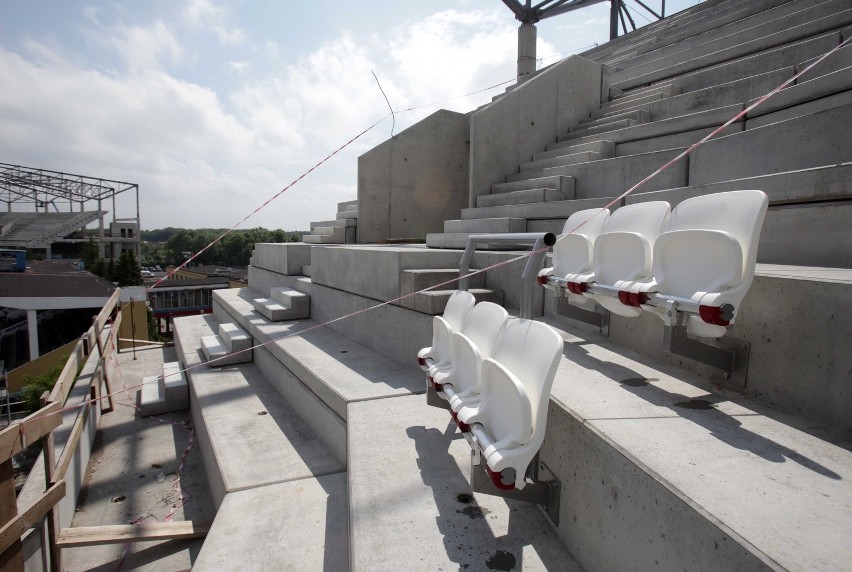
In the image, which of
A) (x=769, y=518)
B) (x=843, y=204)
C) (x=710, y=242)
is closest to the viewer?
(x=769, y=518)

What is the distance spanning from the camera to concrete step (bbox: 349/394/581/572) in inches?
75.1

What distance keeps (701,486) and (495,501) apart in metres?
1.13

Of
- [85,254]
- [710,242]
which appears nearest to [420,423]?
[710,242]

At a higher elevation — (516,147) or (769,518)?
(516,147)

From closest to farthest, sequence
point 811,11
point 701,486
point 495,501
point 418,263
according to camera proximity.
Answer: point 701,486, point 495,501, point 418,263, point 811,11

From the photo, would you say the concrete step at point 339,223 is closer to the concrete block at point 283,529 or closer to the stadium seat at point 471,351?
the concrete block at point 283,529

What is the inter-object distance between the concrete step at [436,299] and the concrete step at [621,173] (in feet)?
6.79

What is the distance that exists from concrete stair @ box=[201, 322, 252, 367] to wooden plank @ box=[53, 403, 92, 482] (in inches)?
62.6

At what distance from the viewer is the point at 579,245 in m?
3.17

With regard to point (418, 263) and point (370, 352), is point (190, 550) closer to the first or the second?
point (370, 352)

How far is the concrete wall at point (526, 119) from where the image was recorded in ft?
24.5

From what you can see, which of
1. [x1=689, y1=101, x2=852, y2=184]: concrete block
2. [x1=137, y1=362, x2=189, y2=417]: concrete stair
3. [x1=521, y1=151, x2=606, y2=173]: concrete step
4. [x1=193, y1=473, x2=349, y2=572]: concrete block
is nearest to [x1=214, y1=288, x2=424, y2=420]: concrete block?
[x1=193, y1=473, x2=349, y2=572]: concrete block

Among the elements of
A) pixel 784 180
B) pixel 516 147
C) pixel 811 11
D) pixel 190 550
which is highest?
pixel 811 11

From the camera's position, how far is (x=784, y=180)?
314 centimetres
